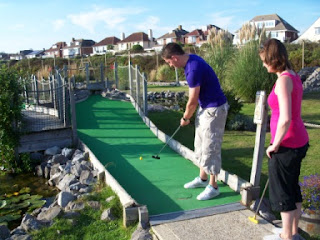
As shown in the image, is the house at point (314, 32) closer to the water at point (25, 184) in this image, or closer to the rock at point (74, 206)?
the water at point (25, 184)

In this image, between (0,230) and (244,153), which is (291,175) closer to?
(0,230)

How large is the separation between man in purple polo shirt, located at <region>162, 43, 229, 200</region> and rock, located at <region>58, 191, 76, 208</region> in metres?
1.86

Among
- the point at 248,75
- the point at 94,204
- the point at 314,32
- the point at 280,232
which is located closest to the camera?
the point at 280,232

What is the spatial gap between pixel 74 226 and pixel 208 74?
234 centimetres

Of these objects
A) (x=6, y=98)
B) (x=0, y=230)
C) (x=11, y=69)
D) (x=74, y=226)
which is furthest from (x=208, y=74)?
(x=11, y=69)

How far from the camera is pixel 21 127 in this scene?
23.2 feet

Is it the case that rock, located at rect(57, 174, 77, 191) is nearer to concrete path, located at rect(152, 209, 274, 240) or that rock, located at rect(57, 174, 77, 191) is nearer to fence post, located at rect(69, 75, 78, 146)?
fence post, located at rect(69, 75, 78, 146)

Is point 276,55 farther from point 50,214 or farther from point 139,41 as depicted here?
point 139,41

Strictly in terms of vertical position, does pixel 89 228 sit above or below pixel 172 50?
below

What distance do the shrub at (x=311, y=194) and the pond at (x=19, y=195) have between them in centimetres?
379

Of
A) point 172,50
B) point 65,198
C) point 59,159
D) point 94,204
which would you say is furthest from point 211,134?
point 59,159

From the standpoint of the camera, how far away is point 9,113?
6766 mm

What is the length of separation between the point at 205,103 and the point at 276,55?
1327 mm

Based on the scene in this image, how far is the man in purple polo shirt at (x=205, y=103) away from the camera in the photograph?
388 cm
